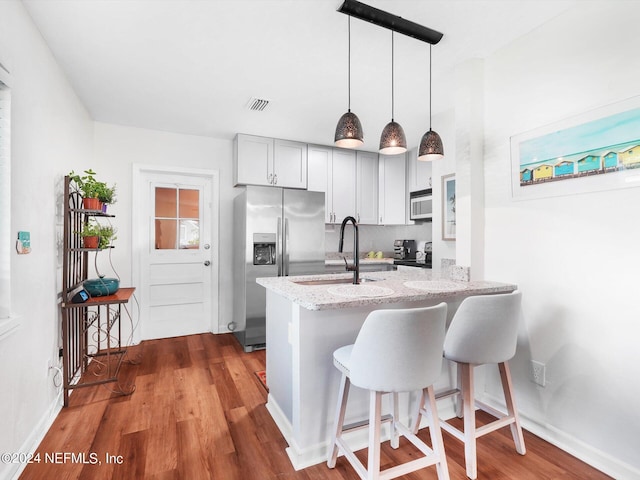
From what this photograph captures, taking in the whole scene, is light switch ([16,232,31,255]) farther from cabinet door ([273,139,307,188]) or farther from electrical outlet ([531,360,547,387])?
electrical outlet ([531,360,547,387])

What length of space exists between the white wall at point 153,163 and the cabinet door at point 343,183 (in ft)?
4.45

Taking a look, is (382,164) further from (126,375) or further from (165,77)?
(126,375)

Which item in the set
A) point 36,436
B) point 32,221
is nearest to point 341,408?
point 36,436

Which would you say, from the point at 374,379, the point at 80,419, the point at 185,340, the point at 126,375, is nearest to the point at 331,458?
the point at 374,379

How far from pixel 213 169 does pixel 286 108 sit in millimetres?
1427

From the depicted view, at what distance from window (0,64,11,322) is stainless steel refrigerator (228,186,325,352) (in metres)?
2.07

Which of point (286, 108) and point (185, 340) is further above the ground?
point (286, 108)

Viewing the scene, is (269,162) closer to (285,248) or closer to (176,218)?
(285,248)

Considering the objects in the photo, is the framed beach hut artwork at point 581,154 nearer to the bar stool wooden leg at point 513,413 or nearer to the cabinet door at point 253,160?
the bar stool wooden leg at point 513,413

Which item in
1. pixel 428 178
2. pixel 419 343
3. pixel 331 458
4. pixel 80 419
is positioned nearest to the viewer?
pixel 419 343

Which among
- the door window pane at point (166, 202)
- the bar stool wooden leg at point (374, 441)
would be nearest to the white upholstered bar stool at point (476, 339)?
the bar stool wooden leg at point (374, 441)

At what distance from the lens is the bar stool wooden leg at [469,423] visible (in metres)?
1.64

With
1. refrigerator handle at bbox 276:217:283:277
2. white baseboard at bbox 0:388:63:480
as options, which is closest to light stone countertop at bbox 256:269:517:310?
refrigerator handle at bbox 276:217:283:277

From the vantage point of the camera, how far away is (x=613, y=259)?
5.38ft
